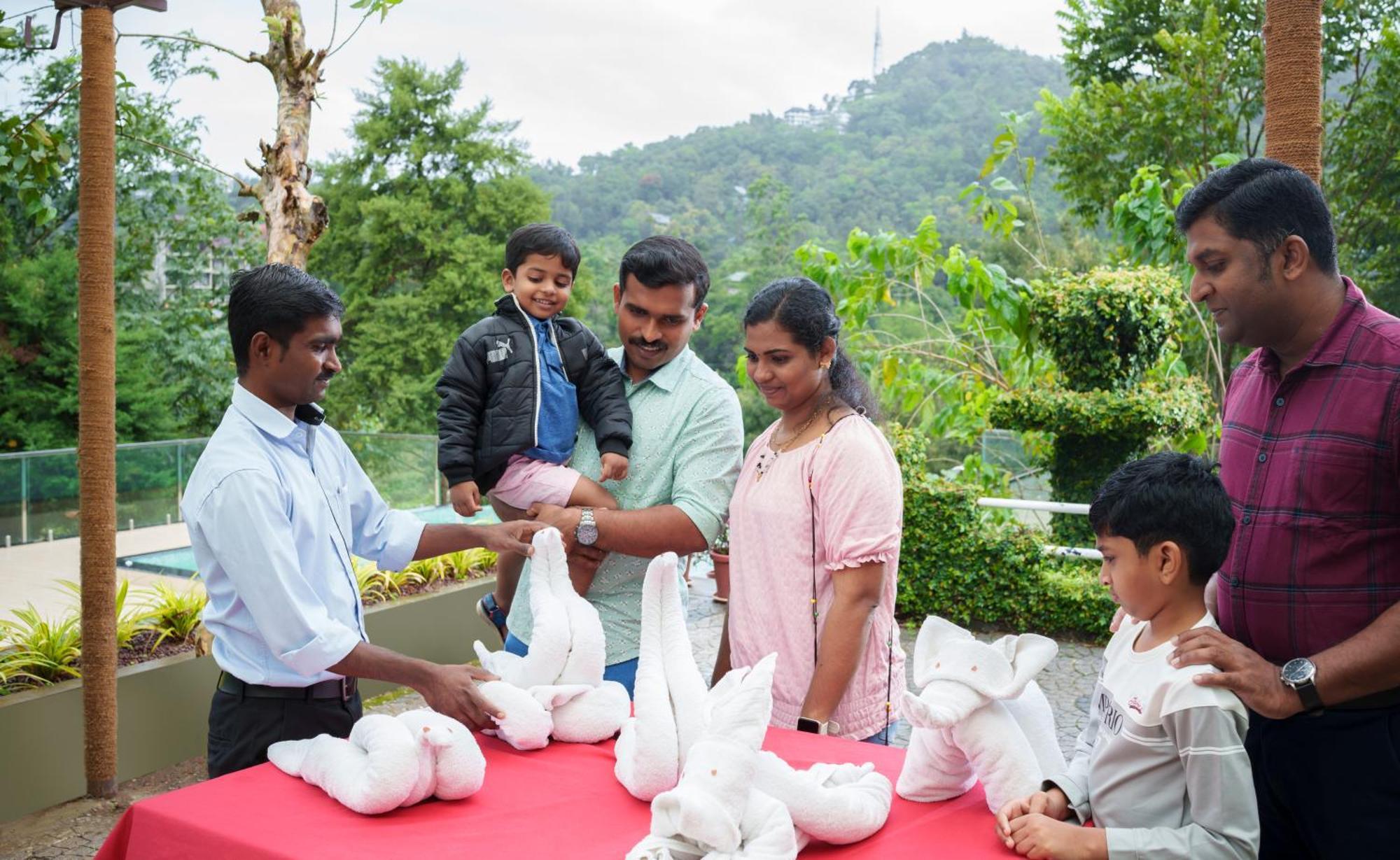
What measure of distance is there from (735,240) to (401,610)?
30.2 m

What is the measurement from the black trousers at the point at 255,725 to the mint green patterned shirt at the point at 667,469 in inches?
20.2

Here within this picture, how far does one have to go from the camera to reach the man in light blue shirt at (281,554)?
1.99 meters

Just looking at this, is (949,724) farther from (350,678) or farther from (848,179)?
(848,179)

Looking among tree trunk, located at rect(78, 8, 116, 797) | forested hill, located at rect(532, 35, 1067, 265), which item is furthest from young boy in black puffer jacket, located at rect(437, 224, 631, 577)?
forested hill, located at rect(532, 35, 1067, 265)

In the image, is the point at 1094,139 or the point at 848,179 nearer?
the point at 1094,139

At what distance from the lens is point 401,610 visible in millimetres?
6023

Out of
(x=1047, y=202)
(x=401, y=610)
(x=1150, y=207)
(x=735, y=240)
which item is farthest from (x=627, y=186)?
(x=401, y=610)

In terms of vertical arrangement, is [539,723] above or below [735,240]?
below

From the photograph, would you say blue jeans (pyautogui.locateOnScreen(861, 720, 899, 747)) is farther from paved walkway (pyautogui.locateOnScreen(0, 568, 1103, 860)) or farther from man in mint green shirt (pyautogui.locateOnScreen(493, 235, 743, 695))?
paved walkway (pyautogui.locateOnScreen(0, 568, 1103, 860))

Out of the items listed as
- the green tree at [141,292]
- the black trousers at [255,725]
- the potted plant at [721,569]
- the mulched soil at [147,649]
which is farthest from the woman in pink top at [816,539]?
the green tree at [141,292]

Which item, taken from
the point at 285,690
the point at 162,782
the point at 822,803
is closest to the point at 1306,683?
the point at 822,803

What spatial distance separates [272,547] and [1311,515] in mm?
1817

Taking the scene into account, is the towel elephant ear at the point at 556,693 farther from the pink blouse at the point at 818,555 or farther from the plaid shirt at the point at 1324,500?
the plaid shirt at the point at 1324,500

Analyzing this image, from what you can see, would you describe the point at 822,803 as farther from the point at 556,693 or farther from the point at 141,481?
the point at 141,481
